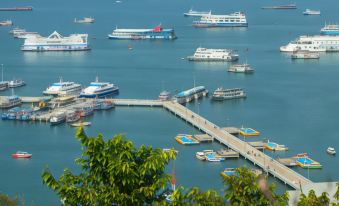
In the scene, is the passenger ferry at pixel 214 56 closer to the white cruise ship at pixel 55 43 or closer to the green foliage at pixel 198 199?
the white cruise ship at pixel 55 43

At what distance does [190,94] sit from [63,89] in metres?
2.54

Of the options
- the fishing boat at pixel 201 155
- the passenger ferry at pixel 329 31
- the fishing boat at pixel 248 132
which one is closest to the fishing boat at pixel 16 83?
the fishing boat at pixel 248 132

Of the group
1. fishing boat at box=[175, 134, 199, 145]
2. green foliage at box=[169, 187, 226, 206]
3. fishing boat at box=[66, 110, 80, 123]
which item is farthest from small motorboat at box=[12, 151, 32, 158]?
green foliage at box=[169, 187, 226, 206]

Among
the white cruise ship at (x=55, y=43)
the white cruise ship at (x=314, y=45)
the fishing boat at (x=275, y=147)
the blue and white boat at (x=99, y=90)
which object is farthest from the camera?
the white cruise ship at (x=55, y=43)

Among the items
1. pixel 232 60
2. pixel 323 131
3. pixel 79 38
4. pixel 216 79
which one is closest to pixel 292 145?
pixel 323 131

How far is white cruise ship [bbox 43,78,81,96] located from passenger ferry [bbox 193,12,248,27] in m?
13.8

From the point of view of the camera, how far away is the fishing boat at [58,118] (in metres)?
13.1

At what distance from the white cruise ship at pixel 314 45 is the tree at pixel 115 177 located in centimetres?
1918

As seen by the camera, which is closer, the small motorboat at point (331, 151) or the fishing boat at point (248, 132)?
the small motorboat at point (331, 151)

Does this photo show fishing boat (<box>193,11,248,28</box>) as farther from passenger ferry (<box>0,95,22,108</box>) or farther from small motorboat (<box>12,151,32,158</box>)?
small motorboat (<box>12,151,32,158</box>)

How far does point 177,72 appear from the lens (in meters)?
18.8

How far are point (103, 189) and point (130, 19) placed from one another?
99.0ft

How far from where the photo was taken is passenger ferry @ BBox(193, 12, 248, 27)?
29.2 m

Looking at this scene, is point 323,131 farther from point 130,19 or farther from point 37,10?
point 37,10
